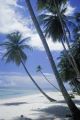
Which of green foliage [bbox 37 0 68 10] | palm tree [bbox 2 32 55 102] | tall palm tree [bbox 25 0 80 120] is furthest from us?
palm tree [bbox 2 32 55 102]

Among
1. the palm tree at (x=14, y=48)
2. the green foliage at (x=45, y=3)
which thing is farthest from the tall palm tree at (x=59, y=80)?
the palm tree at (x=14, y=48)

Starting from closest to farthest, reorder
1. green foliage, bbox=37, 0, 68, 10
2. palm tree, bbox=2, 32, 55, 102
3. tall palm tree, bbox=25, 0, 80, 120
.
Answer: tall palm tree, bbox=25, 0, 80, 120, green foliage, bbox=37, 0, 68, 10, palm tree, bbox=2, 32, 55, 102

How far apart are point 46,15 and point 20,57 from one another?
953 centimetres

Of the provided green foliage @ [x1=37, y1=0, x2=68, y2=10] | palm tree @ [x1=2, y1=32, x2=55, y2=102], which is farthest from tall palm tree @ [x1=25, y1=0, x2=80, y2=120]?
palm tree @ [x1=2, y1=32, x2=55, y2=102]

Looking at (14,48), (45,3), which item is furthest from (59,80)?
(14,48)

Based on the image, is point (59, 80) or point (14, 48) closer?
point (59, 80)

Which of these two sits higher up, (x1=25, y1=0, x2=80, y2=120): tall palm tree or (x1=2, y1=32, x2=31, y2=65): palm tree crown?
(x1=2, y1=32, x2=31, y2=65): palm tree crown

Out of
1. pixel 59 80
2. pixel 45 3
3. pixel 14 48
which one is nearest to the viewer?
→ pixel 59 80

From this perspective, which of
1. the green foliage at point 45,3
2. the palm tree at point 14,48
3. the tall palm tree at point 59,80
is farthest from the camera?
the palm tree at point 14,48

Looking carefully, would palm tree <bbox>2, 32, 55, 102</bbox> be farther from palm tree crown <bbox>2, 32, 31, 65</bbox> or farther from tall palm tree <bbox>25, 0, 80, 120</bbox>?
tall palm tree <bbox>25, 0, 80, 120</bbox>

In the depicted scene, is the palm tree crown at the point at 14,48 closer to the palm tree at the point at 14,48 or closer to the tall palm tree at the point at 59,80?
the palm tree at the point at 14,48

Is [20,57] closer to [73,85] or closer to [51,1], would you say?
[51,1]

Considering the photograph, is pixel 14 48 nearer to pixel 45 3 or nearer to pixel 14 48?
pixel 14 48

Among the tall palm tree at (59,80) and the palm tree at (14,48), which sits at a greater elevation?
the palm tree at (14,48)
